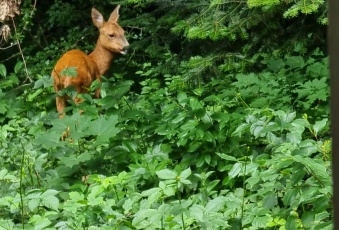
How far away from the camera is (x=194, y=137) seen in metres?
5.32

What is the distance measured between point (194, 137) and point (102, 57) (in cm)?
416

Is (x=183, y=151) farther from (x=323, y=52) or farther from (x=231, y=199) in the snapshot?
(x=323, y=52)

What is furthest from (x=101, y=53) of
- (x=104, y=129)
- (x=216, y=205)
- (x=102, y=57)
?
(x=216, y=205)

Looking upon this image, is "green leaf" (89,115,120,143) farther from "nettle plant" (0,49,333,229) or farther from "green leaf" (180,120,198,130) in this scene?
"green leaf" (180,120,198,130)

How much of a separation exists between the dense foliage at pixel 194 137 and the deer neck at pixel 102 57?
32 cm

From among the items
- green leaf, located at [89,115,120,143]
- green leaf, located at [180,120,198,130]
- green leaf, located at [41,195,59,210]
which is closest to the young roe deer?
green leaf, located at [89,115,120,143]

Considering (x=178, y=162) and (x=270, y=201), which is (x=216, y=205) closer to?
(x=270, y=201)

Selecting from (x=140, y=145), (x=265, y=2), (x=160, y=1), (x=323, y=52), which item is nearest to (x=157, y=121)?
(x=140, y=145)

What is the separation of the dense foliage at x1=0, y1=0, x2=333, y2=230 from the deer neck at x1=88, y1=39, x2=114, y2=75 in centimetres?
32

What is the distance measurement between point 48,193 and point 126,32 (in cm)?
604

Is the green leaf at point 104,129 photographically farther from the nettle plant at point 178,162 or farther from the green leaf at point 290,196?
the green leaf at point 290,196

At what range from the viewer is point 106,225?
4.04 metres

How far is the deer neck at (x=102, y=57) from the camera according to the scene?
30.2ft

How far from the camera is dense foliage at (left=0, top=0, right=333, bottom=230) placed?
3.89 m
